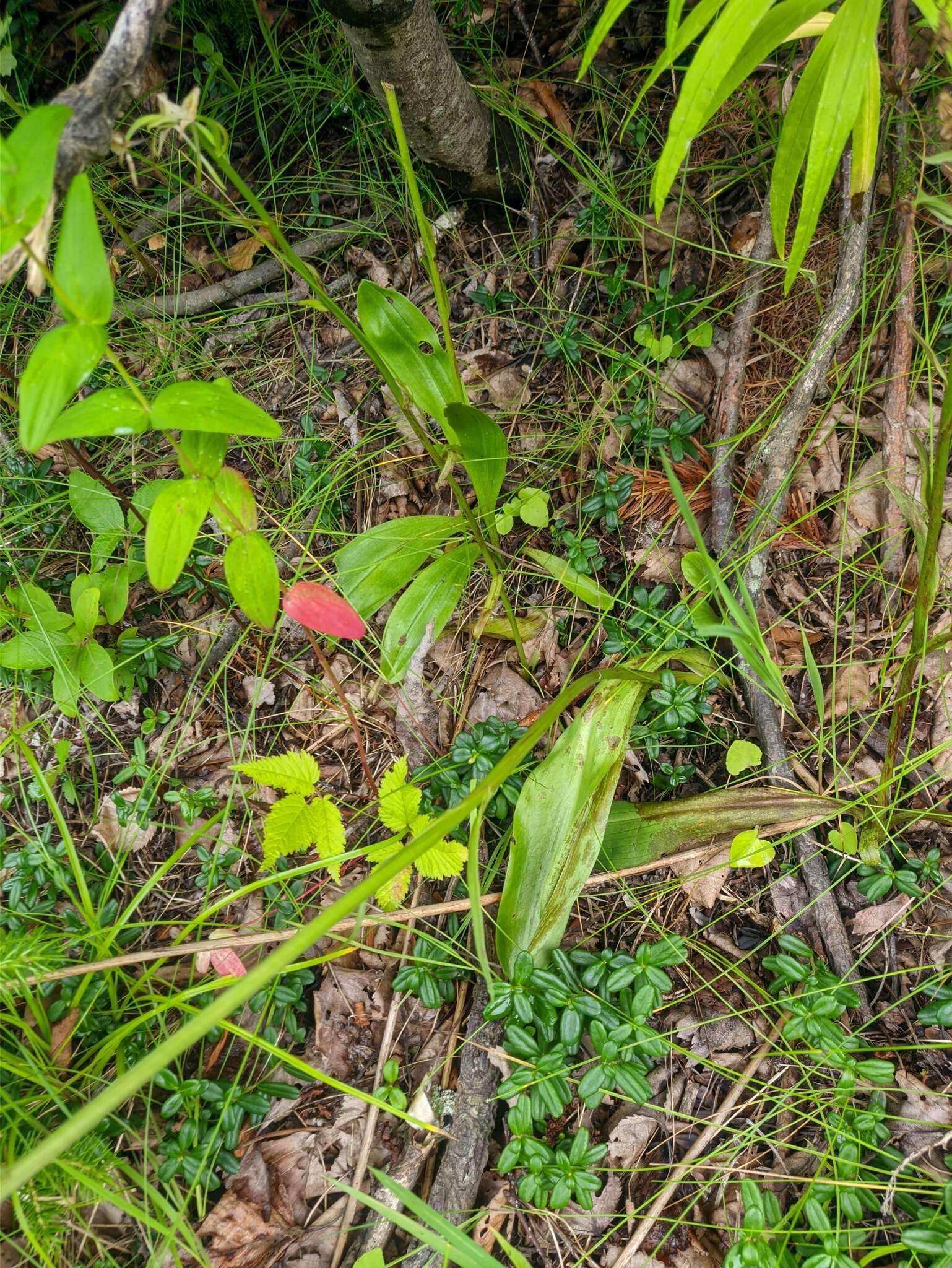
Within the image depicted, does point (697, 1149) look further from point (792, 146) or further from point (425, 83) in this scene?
point (425, 83)

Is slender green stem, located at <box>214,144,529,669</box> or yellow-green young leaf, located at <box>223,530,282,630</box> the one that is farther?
yellow-green young leaf, located at <box>223,530,282,630</box>

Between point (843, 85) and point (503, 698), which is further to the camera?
point (503, 698)

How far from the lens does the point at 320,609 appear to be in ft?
3.97

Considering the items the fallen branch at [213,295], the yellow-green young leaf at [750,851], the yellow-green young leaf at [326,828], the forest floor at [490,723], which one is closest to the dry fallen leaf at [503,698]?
the forest floor at [490,723]

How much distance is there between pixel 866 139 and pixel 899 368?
422 millimetres

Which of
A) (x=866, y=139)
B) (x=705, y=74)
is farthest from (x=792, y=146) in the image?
(x=705, y=74)

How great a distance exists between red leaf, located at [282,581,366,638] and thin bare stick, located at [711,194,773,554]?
80 cm

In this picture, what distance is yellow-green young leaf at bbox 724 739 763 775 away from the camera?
4.72 feet

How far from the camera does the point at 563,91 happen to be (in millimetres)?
1895

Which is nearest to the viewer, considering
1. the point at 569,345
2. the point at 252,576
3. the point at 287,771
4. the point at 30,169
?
the point at 30,169

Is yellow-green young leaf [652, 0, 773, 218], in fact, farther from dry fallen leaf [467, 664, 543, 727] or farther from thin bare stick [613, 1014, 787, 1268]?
thin bare stick [613, 1014, 787, 1268]

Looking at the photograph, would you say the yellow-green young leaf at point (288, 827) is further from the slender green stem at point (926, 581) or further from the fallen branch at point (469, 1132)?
the slender green stem at point (926, 581)

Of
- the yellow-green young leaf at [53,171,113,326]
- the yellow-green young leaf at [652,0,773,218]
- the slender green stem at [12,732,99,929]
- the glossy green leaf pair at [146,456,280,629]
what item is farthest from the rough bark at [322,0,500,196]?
the slender green stem at [12,732,99,929]

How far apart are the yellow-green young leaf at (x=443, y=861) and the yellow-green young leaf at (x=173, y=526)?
25.3 inches
